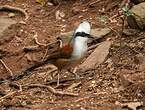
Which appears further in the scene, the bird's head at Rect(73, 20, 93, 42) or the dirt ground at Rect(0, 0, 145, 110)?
the bird's head at Rect(73, 20, 93, 42)

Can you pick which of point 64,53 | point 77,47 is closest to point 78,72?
point 64,53

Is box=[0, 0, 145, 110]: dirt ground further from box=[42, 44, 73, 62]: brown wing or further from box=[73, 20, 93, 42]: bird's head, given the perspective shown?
box=[73, 20, 93, 42]: bird's head

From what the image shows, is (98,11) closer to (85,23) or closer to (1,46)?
(1,46)

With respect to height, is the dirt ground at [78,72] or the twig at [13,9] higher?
the twig at [13,9]

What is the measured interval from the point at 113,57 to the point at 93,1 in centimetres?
300

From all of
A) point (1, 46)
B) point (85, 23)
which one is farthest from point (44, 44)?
point (85, 23)

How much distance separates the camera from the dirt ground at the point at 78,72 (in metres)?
6.67

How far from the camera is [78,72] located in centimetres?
805

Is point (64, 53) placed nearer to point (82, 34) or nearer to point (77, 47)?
point (77, 47)

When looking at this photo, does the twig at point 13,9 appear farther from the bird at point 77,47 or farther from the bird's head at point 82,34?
the bird's head at point 82,34

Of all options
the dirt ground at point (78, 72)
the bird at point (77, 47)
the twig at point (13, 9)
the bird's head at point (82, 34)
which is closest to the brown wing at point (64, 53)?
the bird at point (77, 47)

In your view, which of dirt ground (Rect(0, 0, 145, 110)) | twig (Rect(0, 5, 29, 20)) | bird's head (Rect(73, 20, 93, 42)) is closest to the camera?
dirt ground (Rect(0, 0, 145, 110))

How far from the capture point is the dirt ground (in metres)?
6.67

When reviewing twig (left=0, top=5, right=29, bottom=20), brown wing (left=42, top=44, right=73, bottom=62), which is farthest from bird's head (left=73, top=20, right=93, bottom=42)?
twig (left=0, top=5, right=29, bottom=20)
